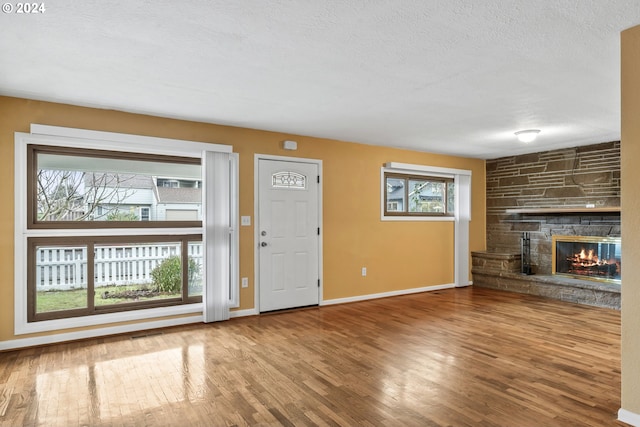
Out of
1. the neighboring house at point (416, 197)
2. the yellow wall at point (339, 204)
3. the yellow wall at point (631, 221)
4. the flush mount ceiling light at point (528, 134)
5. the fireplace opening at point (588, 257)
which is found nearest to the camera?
the yellow wall at point (631, 221)

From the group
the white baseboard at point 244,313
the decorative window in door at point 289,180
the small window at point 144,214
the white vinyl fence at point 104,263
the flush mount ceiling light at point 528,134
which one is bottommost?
the white baseboard at point 244,313

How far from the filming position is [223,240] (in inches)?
181

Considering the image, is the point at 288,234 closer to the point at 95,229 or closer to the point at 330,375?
the point at 95,229

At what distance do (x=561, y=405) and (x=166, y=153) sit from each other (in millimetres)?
4261

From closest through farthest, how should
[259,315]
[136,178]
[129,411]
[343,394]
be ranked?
[129,411] → [343,394] → [136,178] → [259,315]

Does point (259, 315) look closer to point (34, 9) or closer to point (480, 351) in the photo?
point (480, 351)

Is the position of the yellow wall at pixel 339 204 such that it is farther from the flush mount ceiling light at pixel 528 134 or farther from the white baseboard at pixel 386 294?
the flush mount ceiling light at pixel 528 134

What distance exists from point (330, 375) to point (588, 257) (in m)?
4.88

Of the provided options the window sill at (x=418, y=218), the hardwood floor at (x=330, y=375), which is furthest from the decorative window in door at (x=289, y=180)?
the hardwood floor at (x=330, y=375)

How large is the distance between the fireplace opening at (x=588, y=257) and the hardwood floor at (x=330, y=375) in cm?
127

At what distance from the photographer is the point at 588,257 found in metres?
5.83

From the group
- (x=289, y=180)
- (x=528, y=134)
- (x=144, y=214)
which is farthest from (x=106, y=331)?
(x=528, y=134)

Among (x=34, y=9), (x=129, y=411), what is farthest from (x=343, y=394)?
(x=34, y=9)

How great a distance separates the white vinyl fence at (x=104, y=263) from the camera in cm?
387
